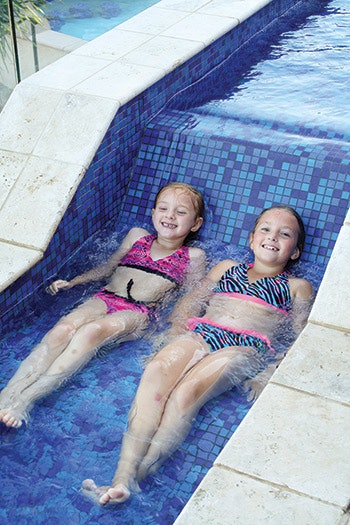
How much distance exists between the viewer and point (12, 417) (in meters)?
3.09

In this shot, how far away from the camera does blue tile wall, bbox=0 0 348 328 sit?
4.25 meters

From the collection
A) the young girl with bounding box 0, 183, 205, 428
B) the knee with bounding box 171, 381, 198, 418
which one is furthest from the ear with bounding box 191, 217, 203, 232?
the knee with bounding box 171, 381, 198, 418

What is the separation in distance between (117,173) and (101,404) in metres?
1.68

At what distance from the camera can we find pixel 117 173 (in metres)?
4.59

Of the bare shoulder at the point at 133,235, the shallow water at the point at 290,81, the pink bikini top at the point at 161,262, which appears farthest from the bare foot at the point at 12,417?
the shallow water at the point at 290,81

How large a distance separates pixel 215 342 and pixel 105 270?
840 mm

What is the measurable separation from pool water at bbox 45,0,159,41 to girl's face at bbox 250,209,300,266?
2326 millimetres

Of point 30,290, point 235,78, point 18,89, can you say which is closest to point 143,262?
point 30,290

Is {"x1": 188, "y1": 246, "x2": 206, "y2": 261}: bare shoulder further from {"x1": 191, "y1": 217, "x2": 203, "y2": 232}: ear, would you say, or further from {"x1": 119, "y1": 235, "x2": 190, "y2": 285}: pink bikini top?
{"x1": 191, "y1": 217, "x2": 203, "y2": 232}: ear

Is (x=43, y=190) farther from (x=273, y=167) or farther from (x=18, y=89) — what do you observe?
(x=273, y=167)

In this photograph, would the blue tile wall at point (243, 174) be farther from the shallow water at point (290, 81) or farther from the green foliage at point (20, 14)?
the green foliage at point (20, 14)

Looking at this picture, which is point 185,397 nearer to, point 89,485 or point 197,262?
point 89,485

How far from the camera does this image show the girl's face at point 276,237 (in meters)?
3.82

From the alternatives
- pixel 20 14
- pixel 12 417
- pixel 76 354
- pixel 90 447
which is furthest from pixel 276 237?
pixel 20 14
